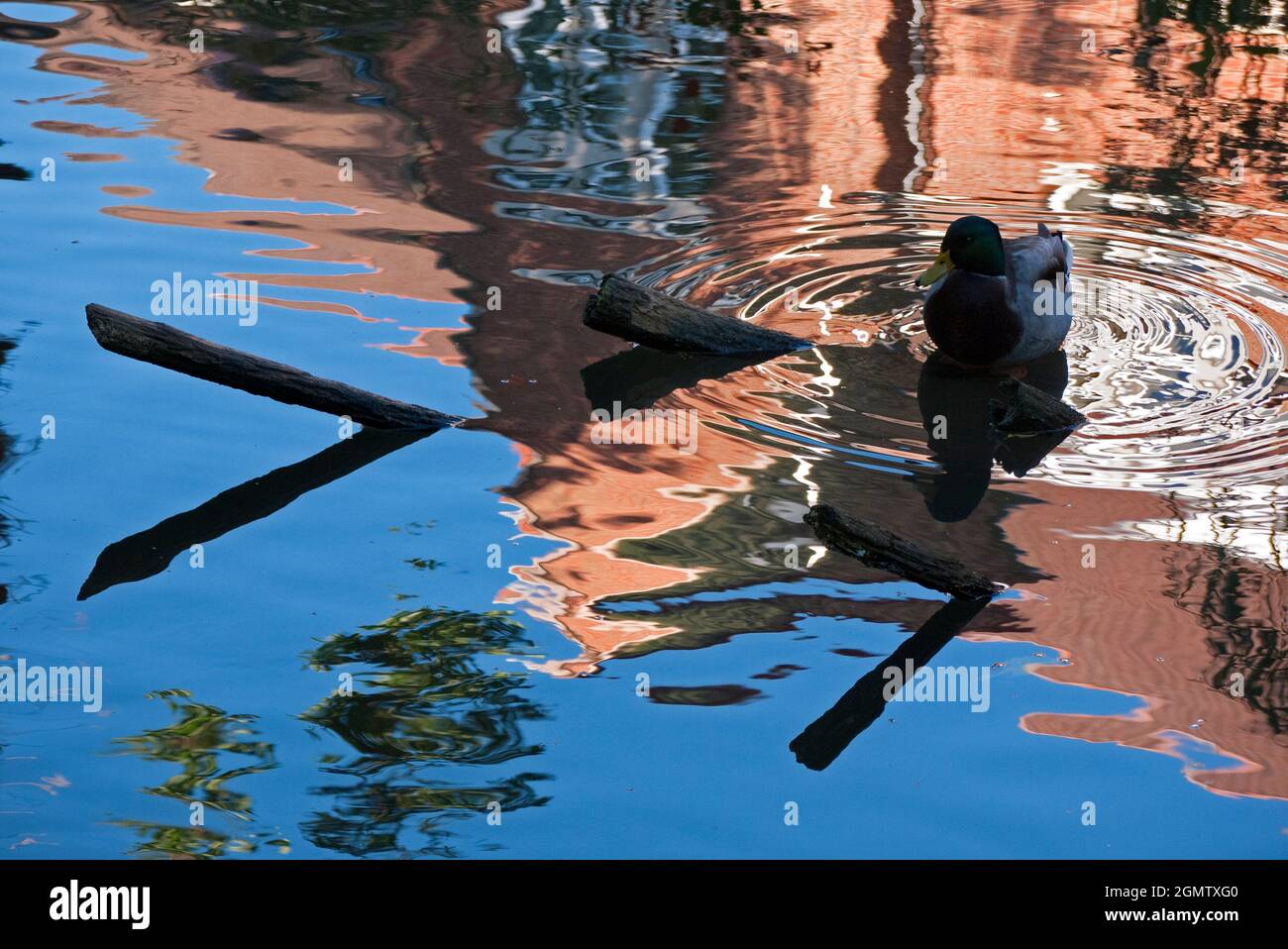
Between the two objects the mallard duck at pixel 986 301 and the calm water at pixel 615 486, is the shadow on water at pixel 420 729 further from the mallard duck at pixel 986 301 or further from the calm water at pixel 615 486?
the mallard duck at pixel 986 301

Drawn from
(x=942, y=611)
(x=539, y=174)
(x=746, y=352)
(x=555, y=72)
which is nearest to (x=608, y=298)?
(x=746, y=352)

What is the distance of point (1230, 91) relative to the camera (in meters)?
11.7

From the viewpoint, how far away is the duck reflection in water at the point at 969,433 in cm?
630

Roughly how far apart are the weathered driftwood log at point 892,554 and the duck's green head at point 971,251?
2.23m

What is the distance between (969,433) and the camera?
6848 millimetres

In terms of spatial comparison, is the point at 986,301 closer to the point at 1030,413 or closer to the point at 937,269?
the point at 937,269

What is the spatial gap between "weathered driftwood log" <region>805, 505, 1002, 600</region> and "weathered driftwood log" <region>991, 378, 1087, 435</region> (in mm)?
1392

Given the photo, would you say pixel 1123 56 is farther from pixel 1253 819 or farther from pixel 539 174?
pixel 1253 819

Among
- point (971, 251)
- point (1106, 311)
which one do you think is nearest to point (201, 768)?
point (971, 251)

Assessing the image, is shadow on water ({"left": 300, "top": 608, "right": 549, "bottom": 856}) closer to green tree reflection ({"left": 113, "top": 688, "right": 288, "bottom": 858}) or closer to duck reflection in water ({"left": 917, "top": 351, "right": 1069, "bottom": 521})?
green tree reflection ({"left": 113, "top": 688, "right": 288, "bottom": 858})

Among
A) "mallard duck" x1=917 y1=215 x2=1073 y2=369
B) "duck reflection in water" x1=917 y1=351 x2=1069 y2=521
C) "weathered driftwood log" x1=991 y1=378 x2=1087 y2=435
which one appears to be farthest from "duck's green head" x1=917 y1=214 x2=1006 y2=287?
"weathered driftwood log" x1=991 y1=378 x2=1087 y2=435

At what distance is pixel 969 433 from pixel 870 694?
216 centimetres

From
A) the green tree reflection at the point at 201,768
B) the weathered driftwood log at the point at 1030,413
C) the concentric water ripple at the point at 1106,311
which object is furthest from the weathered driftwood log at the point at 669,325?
the green tree reflection at the point at 201,768

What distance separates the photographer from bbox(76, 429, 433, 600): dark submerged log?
223 inches
